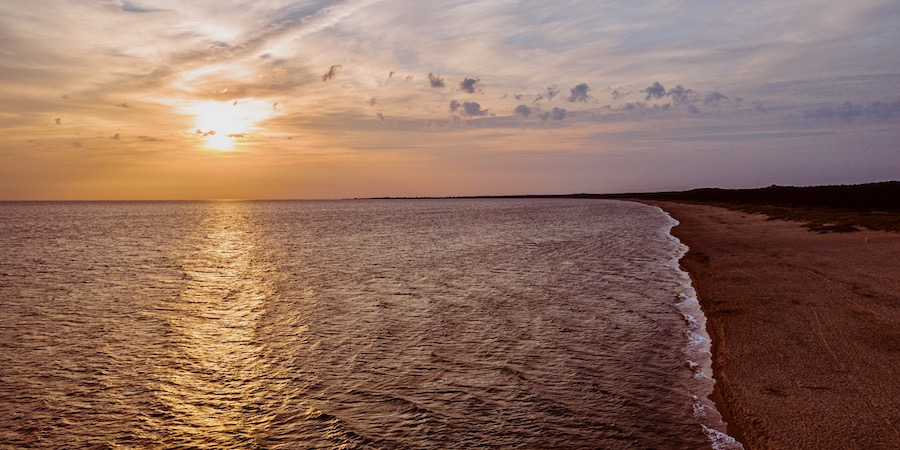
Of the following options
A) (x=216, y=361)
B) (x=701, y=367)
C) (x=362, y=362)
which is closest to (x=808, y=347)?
(x=701, y=367)

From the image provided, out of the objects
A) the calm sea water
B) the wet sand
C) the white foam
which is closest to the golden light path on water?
the calm sea water

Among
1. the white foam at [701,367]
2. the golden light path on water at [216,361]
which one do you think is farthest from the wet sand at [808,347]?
the golden light path on water at [216,361]

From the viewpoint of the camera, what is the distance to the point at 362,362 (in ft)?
45.1

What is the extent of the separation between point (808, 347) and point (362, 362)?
1074 centimetres

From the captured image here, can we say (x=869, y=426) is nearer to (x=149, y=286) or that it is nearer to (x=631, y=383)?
(x=631, y=383)

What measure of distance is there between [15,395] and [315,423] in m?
6.99

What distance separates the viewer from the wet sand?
29.0 ft

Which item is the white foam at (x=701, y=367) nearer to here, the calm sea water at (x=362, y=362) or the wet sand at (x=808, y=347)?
the calm sea water at (x=362, y=362)

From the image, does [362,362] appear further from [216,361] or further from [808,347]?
[808,347]

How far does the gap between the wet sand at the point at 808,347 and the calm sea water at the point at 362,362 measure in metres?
0.76

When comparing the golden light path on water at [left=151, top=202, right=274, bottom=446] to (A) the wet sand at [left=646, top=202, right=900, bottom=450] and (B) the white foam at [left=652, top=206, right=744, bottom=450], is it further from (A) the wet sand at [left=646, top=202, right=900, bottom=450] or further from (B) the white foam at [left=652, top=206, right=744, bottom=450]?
(A) the wet sand at [left=646, top=202, right=900, bottom=450]

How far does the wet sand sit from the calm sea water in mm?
765

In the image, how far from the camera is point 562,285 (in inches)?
967

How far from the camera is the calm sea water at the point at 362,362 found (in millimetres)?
9656
